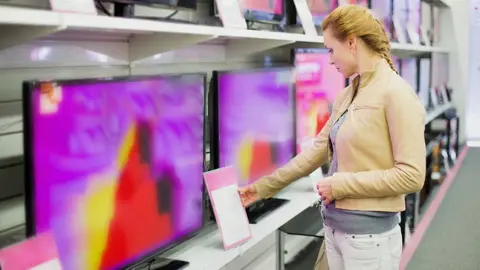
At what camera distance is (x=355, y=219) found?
79.1 inches

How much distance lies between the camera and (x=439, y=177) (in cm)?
637

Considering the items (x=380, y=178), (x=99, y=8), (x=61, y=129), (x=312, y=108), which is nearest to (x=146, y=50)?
(x=99, y=8)

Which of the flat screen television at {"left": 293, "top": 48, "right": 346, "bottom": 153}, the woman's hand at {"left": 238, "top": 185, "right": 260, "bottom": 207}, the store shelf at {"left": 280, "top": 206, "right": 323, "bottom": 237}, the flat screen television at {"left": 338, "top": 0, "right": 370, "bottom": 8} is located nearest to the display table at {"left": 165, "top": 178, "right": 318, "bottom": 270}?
the woman's hand at {"left": 238, "top": 185, "right": 260, "bottom": 207}

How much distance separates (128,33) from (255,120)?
749 millimetres

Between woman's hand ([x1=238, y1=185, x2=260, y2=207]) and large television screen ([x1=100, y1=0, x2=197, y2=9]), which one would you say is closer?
large television screen ([x1=100, y1=0, x2=197, y2=9])

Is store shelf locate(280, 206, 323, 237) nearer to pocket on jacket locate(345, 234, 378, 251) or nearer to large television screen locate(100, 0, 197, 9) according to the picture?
pocket on jacket locate(345, 234, 378, 251)

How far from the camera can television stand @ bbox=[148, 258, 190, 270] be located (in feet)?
6.16

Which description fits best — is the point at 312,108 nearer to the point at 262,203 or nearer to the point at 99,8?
the point at 262,203

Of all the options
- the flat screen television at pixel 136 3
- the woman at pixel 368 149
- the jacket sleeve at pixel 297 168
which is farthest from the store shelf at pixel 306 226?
the flat screen television at pixel 136 3

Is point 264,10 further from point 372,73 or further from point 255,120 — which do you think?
point 372,73

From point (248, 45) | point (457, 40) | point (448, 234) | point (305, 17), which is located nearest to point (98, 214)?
point (248, 45)

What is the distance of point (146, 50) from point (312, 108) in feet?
4.56

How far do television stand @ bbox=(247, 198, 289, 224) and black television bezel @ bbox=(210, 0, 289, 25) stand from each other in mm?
811

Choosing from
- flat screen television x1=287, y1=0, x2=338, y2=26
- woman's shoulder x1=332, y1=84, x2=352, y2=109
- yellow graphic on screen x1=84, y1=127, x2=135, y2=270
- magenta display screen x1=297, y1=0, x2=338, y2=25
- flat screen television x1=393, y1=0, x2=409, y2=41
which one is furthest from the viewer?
flat screen television x1=393, y1=0, x2=409, y2=41
